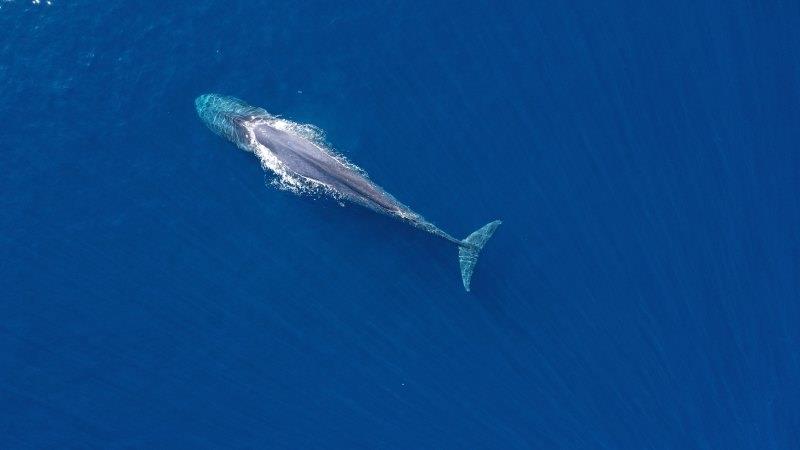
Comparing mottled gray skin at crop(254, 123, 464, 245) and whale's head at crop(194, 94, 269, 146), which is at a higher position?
whale's head at crop(194, 94, 269, 146)

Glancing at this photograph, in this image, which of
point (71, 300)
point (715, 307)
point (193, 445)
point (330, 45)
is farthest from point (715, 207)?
point (71, 300)

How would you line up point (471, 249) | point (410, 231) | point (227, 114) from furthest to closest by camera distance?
point (227, 114), point (410, 231), point (471, 249)

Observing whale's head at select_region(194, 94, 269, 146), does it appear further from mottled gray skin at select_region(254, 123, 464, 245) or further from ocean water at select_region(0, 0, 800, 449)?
mottled gray skin at select_region(254, 123, 464, 245)

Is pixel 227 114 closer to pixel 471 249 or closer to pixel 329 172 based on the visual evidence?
pixel 329 172

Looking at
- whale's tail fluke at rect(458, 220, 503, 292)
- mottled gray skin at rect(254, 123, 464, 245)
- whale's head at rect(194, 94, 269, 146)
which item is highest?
whale's head at rect(194, 94, 269, 146)

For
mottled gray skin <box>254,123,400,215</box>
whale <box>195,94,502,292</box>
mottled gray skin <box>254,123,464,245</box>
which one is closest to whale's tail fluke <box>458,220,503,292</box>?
whale <box>195,94,502,292</box>

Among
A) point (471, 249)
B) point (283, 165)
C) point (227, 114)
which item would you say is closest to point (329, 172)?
point (283, 165)
